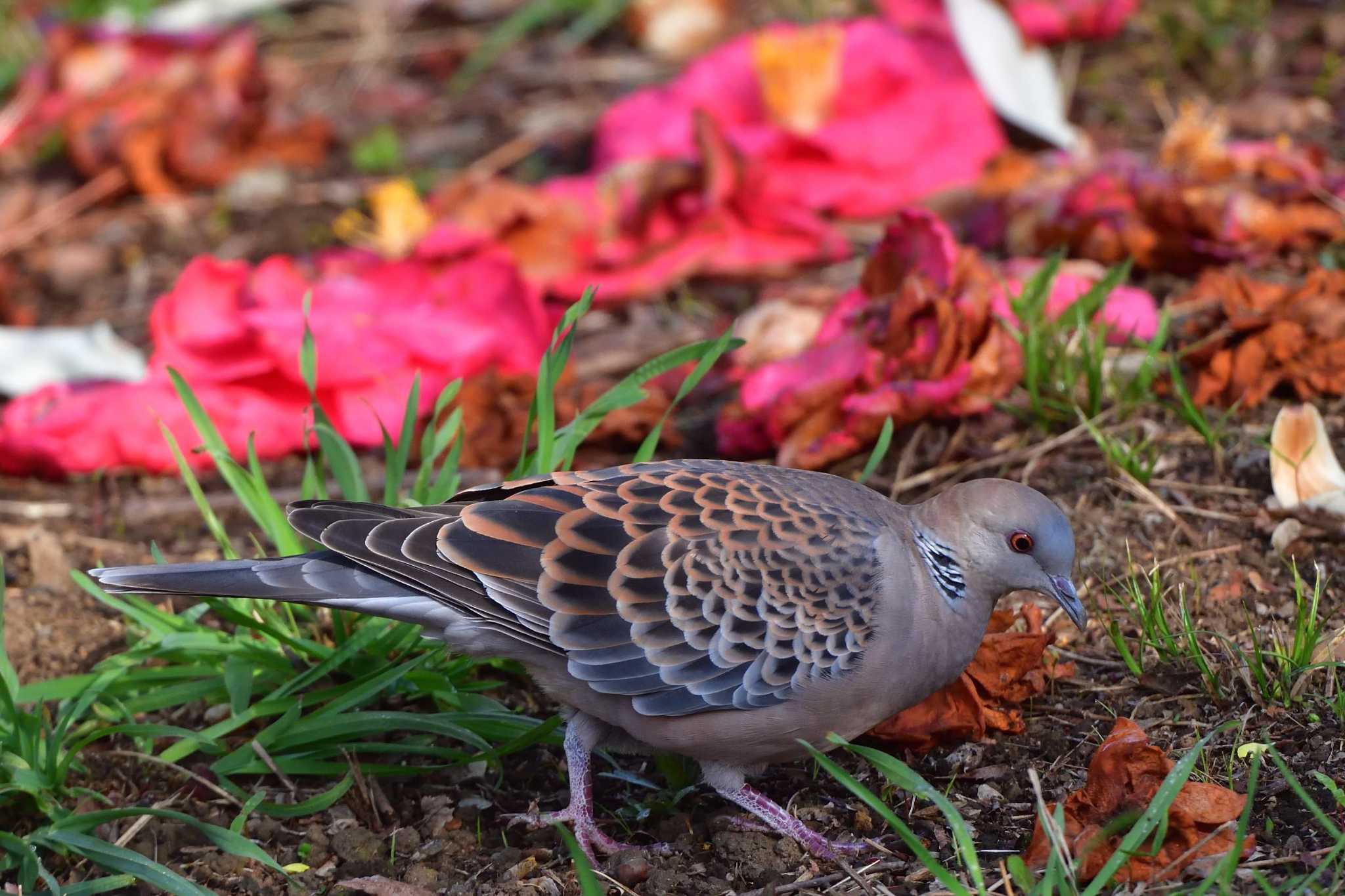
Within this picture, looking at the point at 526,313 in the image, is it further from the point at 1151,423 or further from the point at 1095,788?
the point at 1095,788

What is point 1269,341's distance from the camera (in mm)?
3814

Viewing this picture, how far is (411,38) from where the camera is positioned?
721 centimetres

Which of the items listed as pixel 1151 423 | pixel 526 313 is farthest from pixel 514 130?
pixel 1151 423

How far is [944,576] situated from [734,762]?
0.54 metres

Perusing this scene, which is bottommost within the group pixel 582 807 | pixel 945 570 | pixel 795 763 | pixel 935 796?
pixel 795 763

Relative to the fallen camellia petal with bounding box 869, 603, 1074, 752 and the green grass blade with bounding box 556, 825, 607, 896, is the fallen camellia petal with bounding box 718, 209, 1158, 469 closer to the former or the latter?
the fallen camellia petal with bounding box 869, 603, 1074, 752

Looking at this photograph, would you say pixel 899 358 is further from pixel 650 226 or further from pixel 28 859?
pixel 28 859

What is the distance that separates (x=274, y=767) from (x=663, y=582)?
921mm

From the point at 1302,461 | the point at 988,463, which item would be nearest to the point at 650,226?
the point at 988,463

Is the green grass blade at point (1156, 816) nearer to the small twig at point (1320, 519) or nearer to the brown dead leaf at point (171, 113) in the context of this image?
the small twig at point (1320, 519)

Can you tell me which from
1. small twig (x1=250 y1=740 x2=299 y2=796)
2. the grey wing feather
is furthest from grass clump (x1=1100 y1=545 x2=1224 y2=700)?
small twig (x1=250 y1=740 x2=299 y2=796)

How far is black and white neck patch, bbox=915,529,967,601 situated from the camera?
9.64 ft

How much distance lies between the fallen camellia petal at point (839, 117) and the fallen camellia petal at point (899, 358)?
1184 mm

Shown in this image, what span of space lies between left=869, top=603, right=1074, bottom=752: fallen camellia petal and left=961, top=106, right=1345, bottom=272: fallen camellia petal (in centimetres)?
187
